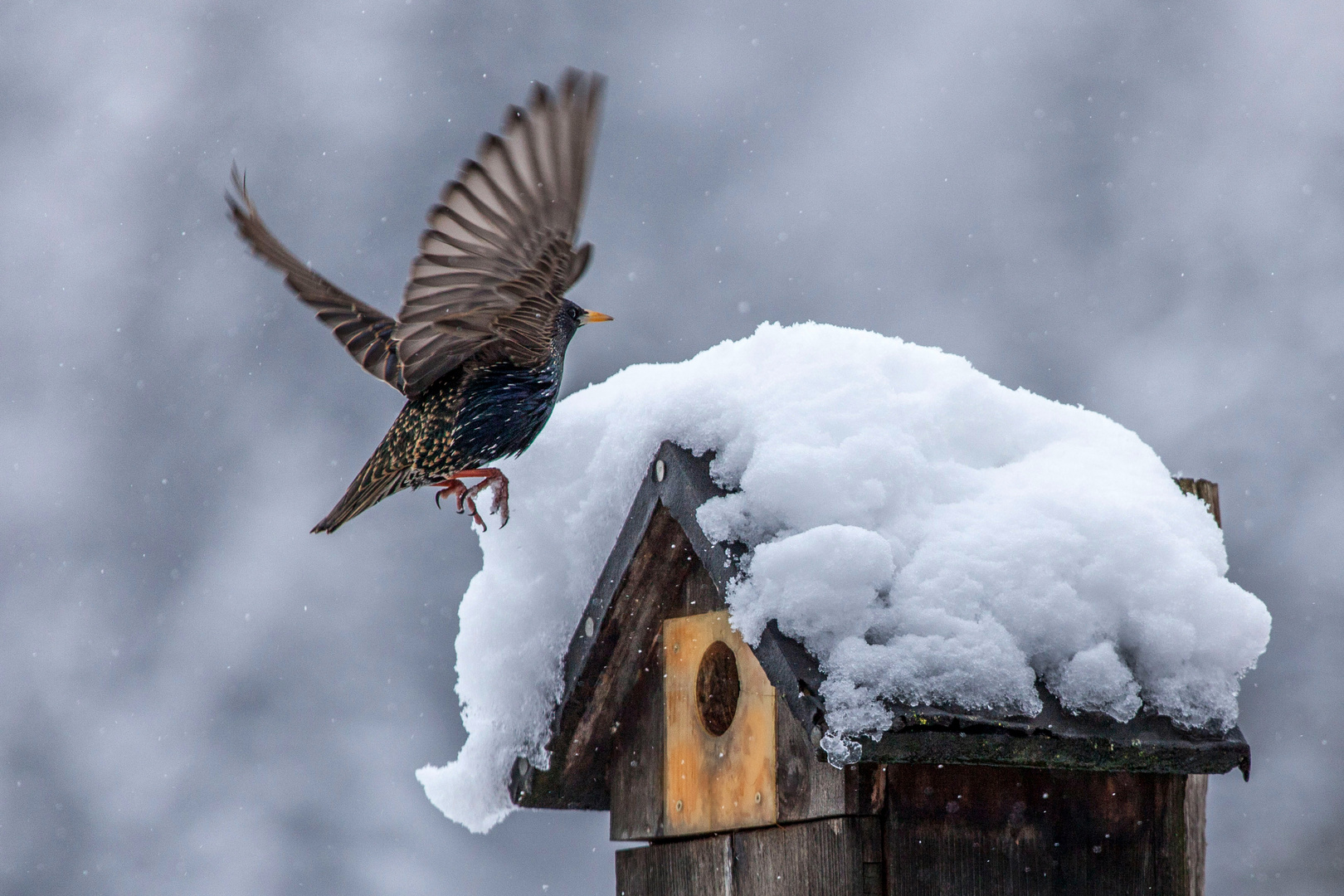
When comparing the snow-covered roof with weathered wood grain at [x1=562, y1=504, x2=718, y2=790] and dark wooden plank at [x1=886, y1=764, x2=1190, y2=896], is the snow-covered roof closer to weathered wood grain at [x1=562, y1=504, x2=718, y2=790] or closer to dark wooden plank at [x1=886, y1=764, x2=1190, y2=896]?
weathered wood grain at [x1=562, y1=504, x2=718, y2=790]

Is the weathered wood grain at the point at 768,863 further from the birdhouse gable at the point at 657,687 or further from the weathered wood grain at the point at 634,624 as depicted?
the weathered wood grain at the point at 634,624

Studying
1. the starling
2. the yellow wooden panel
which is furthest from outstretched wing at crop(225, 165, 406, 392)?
the yellow wooden panel

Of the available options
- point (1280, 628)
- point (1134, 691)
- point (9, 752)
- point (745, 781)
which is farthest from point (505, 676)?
point (9, 752)

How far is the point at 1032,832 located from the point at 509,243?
149cm

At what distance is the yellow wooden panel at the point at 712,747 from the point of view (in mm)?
2658

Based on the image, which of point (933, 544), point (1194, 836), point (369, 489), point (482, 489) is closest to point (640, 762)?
point (482, 489)

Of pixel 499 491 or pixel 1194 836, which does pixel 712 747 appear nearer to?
pixel 499 491

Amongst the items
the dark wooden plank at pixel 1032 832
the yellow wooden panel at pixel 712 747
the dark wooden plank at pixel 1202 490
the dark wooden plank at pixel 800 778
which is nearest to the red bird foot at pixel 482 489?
the yellow wooden panel at pixel 712 747

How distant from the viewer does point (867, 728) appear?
6.65 feet

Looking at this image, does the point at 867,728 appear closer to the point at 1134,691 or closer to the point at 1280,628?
the point at 1134,691

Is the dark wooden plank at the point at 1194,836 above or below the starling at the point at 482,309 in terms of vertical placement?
below

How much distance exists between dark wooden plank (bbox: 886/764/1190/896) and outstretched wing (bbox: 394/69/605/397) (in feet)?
3.77

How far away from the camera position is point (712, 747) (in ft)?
9.30

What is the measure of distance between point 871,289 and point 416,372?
968 cm
